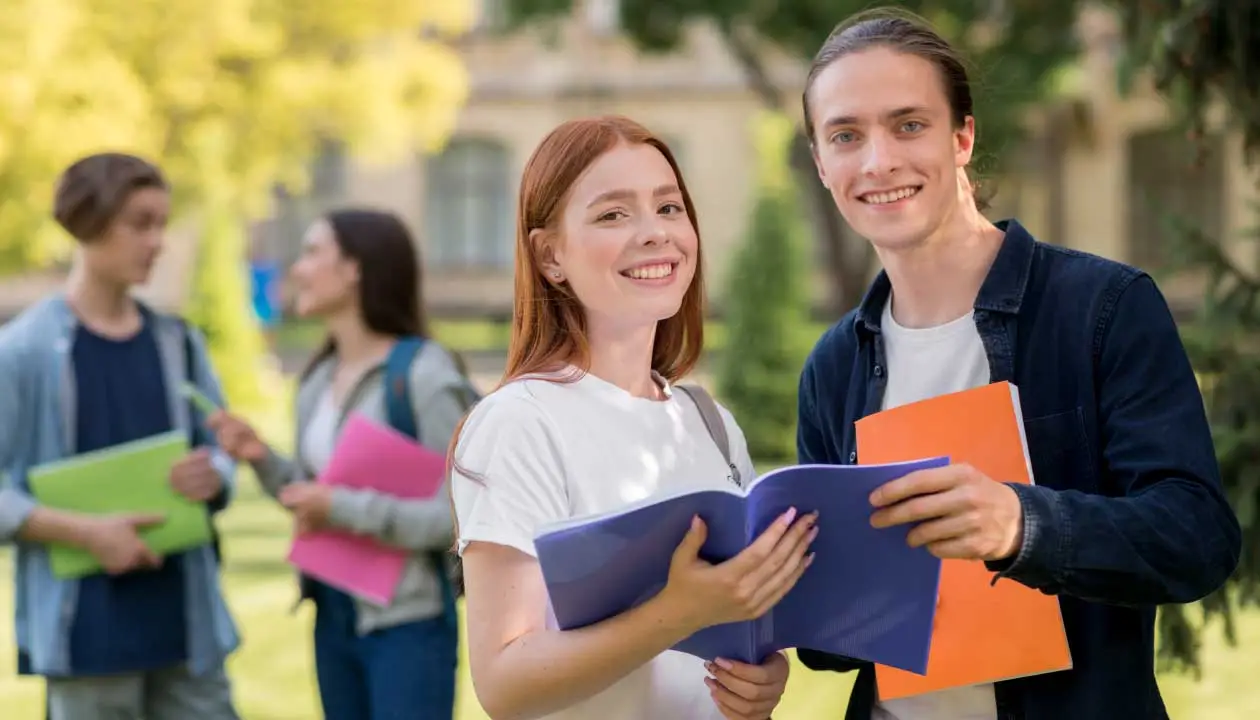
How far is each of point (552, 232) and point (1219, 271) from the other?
2556 mm

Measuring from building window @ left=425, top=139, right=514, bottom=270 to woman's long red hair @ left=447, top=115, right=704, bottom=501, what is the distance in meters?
30.1

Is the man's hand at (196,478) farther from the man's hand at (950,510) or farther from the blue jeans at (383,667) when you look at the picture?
the man's hand at (950,510)

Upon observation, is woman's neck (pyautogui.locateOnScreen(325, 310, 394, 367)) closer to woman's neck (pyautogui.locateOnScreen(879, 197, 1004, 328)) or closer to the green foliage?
woman's neck (pyautogui.locateOnScreen(879, 197, 1004, 328))

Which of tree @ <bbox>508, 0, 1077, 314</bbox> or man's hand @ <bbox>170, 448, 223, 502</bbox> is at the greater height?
tree @ <bbox>508, 0, 1077, 314</bbox>

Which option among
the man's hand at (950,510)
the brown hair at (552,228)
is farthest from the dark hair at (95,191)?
the man's hand at (950,510)

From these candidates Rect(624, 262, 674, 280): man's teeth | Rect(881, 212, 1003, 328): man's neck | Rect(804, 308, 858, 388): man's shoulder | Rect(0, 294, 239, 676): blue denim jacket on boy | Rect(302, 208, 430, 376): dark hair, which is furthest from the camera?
Rect(302, 208, 430, 376): dark hair

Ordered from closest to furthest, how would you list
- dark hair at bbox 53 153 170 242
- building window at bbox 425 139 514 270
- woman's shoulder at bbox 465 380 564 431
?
woman's shoulder at bbox 465 380 564 431 < dark hair at bbox 53 153 170 242 < building window at bbox 425 139 514 270

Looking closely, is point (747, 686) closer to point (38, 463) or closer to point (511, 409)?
point (511, 409)

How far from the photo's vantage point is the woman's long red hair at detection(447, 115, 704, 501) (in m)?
2.07

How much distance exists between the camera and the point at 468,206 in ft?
106

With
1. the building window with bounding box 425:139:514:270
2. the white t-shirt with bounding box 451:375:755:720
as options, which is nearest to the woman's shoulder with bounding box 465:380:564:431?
the white t-shirt with bounding box 451:375:755:720

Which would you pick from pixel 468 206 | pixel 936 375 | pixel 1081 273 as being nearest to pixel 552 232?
pixel 936 375

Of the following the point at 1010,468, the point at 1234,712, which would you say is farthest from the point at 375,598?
the point at 1234,712

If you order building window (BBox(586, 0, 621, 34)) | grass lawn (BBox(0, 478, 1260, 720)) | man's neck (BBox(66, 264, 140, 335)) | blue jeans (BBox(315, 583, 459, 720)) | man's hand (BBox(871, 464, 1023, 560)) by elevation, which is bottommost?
grass lawn (BBox(0, 478, 1260, 720))
